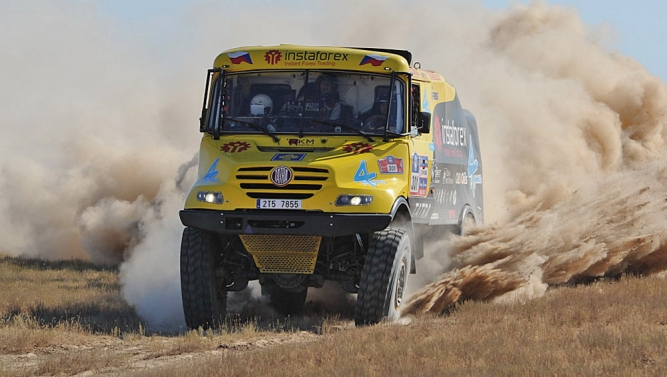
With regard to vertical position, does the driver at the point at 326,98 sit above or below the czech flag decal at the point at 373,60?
below

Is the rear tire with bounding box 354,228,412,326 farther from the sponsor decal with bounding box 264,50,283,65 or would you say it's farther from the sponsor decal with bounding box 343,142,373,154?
the sponsor decal with bounding box 264,50,283,65

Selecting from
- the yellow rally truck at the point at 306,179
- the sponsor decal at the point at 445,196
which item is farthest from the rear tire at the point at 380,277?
the sponsor decal at the point at 445,196

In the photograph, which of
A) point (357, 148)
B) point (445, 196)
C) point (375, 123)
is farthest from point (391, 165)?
point (445, 196)

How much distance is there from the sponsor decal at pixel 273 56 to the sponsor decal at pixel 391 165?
174 centimetres

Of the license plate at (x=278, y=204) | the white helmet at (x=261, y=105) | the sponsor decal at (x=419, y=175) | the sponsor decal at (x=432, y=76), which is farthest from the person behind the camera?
the sponsor decal at (x=432, y=76)

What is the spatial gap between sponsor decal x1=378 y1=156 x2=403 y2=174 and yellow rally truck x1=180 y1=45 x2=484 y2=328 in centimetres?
1

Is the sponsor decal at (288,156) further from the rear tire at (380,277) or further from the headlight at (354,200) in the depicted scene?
the rear tire at (380,277)

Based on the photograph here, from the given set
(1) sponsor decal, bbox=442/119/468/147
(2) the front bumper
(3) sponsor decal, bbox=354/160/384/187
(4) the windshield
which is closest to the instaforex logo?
(4) the windshield

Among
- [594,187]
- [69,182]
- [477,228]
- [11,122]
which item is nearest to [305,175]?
[477,228]

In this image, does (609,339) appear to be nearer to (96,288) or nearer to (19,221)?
(96,288)

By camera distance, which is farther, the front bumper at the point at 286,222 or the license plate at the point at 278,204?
the license plate at the point at 278,204

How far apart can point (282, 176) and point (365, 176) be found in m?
0.90

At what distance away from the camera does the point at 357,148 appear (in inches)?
507

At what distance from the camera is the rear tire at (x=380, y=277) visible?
1239cm
